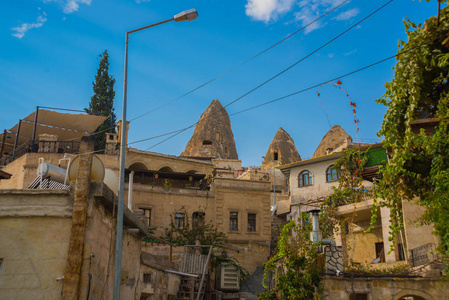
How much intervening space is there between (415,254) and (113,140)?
2162 centimetres

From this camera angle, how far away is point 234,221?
108 feet

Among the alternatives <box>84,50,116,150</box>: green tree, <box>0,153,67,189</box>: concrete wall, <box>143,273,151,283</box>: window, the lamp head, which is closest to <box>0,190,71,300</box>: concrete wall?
the lamp head

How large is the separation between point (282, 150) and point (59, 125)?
4373 cm

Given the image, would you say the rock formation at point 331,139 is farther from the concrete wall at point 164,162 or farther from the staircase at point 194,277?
the staircase at point 194,277

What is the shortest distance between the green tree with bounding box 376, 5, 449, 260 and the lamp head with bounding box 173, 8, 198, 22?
5248 millimetres


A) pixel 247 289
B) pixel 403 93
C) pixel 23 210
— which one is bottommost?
pixel 247 289

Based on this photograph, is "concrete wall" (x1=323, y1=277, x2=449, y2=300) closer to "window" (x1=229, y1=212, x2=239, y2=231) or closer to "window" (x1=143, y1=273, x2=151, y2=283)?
"window" (x1=143, y1=273, x2=151, y2=283)

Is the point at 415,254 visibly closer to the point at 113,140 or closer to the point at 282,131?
the point at 113,140

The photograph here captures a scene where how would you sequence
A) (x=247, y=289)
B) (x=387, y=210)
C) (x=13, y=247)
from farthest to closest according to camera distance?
(x=247, y=289) → (x=387, y=210) → (x=13, y=247)

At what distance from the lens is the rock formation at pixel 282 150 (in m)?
71.2

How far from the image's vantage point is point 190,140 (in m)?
74.6

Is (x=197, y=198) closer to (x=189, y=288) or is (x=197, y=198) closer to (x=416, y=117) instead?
(x=189, y=288)

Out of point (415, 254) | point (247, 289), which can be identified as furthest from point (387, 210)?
point (247, 289)

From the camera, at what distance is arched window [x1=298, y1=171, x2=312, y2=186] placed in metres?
35.8
